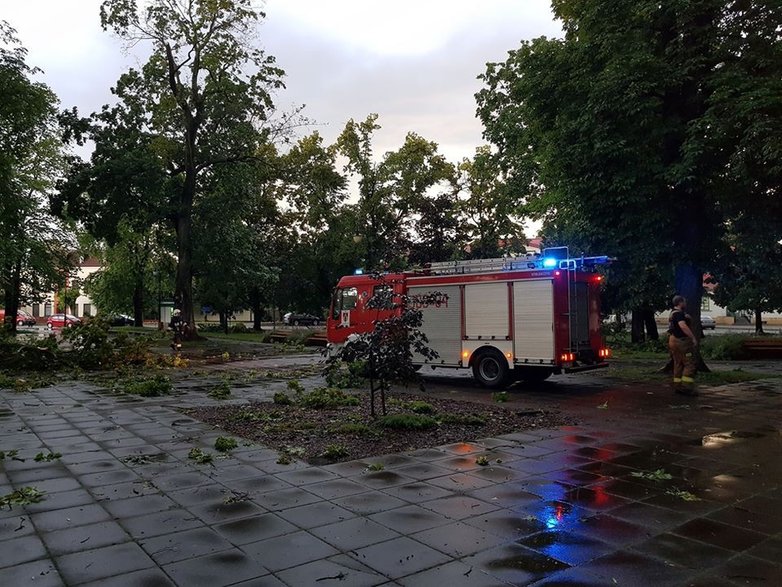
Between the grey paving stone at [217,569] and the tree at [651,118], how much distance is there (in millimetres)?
11798

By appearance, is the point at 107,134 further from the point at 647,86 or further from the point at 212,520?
the point at 212,520

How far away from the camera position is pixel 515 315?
522 inches

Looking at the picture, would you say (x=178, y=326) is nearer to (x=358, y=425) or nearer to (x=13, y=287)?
(x=13, y=287)

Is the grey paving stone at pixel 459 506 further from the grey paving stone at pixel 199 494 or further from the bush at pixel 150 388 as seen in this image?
the bush at pixel 150 388

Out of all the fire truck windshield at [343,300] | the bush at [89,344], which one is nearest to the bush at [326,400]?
the fire truck windshield at [343,300]

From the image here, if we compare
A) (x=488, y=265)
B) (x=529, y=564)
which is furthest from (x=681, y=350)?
(x=529, y=564)

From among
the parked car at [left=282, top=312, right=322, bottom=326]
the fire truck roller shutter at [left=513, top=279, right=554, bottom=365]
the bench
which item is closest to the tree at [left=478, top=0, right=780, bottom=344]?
the fire truck roller shutter at [left=513, top=279, right=554, bottom=365]

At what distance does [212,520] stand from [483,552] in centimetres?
214

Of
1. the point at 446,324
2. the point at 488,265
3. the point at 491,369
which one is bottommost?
the point at 491,369

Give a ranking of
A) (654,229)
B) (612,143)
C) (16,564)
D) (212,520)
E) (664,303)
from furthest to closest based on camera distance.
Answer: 1. (664,303)
2. (654,229)
3. (612,143)
4. (212,520)
5. (16,564)

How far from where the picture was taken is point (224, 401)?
11344 mm

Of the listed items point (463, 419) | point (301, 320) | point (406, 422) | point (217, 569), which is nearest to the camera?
point (217, 569)

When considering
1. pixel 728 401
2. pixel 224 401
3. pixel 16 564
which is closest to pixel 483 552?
pixel 16 564

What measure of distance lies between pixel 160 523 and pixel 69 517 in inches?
32.1
